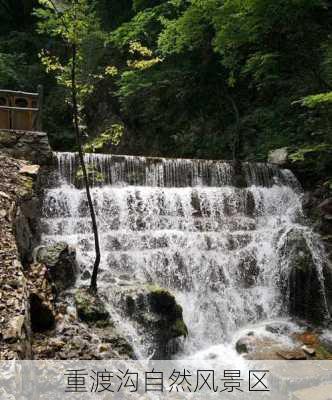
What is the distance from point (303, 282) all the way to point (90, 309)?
489 cm

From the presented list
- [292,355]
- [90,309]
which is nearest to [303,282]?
[292,355]

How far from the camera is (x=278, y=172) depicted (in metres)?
12.0

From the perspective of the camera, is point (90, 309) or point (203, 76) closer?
point (90, 309)

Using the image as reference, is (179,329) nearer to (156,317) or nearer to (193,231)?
(156,317)

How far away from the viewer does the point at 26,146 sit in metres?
10.1

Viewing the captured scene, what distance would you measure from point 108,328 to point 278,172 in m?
7.57

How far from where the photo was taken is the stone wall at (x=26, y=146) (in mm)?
9914

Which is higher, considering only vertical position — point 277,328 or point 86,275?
point 86,275

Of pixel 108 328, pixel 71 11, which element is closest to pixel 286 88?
pixel 71 11

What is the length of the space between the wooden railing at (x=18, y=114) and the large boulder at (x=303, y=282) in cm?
716

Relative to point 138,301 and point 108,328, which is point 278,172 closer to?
point 138,301

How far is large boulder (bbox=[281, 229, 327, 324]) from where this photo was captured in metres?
8.68

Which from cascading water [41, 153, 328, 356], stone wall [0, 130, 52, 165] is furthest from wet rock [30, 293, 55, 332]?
stone wall [0, 130, 52, 165]

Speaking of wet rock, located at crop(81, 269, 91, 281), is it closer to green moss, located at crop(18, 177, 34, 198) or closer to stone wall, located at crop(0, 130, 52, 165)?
green moss, located at crop(18, 177, 34, 198)
